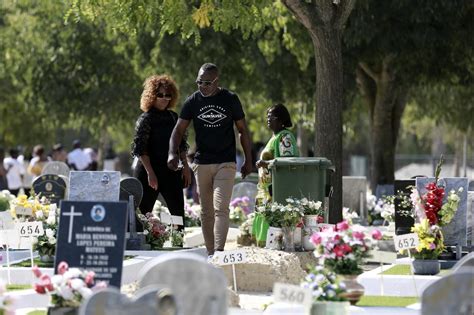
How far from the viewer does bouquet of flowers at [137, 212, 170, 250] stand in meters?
15.9

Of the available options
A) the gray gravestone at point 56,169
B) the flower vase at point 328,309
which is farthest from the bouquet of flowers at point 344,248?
the gray gravestone at point 56,169

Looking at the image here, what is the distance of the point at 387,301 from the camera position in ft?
39.9

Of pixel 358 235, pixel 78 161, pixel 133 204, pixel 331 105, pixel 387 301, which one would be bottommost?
pixel 387 301

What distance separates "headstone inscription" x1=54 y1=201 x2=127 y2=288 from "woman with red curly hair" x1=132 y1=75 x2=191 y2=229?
17.4ft

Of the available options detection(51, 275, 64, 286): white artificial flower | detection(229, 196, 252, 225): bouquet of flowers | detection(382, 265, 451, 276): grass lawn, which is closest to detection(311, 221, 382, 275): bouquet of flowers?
detection(51, 275, 64, 286): white artificial flower

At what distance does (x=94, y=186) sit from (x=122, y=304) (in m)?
5.83

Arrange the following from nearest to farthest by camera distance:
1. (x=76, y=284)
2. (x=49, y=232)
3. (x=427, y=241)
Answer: (x=76, y=284), (x=427, y=241), (x=49, y=232)

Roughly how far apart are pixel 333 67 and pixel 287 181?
267 centimetres

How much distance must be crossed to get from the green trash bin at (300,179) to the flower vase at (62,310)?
22.3 feet

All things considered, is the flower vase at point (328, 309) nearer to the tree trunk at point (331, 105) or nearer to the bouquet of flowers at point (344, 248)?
the bouquet of flowers at point (344, 248)

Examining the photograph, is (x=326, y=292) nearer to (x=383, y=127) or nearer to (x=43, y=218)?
(x=43, y=218)

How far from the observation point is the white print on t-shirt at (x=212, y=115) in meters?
15.0

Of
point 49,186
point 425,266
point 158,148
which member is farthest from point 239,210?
point 425,266

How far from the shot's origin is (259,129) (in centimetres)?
4594
